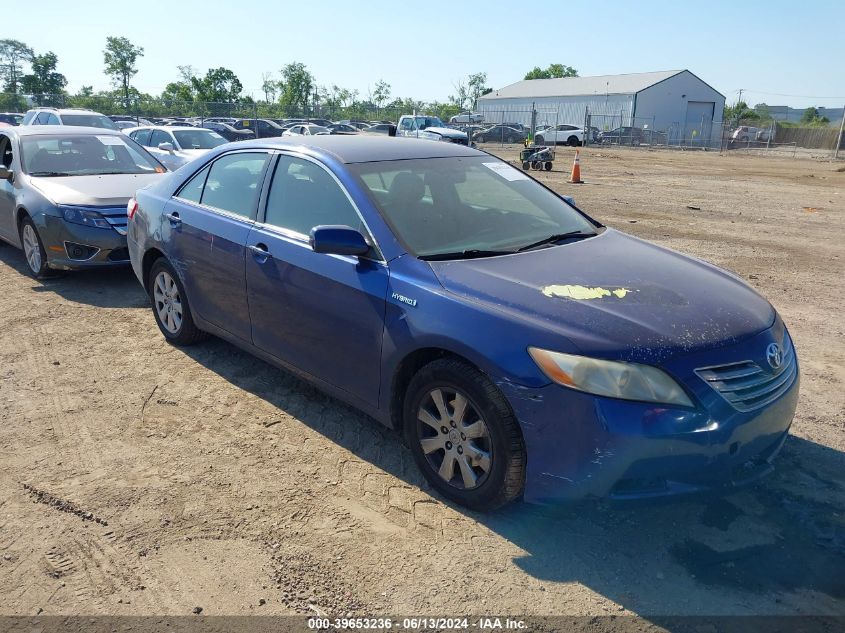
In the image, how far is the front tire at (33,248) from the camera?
7262mm

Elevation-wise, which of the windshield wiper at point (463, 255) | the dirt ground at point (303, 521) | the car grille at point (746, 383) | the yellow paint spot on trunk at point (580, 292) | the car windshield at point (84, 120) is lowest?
the dirt ground at point (303, 521)

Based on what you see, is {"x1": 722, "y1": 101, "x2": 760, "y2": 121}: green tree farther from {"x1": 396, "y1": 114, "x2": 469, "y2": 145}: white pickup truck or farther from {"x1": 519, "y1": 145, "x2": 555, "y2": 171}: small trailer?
{"x1": 519, "y1": 145, "x2": 555, "y2": 171}: small trailer

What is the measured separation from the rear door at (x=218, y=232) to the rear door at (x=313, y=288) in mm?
163

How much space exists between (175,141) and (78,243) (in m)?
8.97

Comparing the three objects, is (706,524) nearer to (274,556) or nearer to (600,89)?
(274,556)

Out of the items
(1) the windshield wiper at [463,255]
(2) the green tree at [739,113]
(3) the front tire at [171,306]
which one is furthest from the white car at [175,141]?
(2) the green tree at [739,113]

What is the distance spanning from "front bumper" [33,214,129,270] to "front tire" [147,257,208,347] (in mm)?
1743

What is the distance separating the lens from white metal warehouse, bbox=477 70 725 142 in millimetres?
59938

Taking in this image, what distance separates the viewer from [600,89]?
219 feet

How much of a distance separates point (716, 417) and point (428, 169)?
7.53ft

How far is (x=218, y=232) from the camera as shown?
15.0 feet

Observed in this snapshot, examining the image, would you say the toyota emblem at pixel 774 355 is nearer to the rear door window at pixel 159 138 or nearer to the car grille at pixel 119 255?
the car grille at pixel 119 255

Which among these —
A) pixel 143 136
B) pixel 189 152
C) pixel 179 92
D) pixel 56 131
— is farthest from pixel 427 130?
pixel 179 92

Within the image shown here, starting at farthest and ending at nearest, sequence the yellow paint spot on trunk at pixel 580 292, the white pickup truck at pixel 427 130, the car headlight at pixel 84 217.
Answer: the white pickup truck at pixel 427 130 < the car headlight at pixel 84 217 < the yellow paint spot on trunk at pixel 580 292
